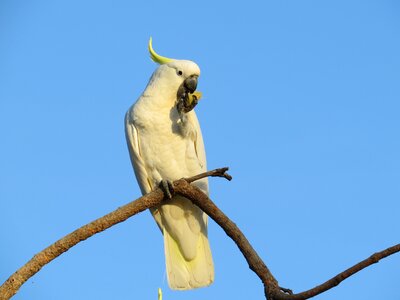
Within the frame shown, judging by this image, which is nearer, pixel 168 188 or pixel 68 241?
pixel 68 241

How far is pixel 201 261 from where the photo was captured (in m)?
5.04

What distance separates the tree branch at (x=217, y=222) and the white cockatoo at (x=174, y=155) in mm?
609

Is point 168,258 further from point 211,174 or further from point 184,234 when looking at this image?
point 211,174

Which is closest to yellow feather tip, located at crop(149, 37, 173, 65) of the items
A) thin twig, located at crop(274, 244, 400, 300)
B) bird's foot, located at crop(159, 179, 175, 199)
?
bird's foot, located at crop(159, 179, 175, 199)

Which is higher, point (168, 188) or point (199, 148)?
point (199, 148)

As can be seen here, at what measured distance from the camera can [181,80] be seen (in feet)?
16.6

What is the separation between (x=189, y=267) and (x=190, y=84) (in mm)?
1337

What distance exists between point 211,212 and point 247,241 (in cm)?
30

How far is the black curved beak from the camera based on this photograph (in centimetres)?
501

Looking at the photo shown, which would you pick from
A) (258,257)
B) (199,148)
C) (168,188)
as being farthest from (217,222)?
(199,148)

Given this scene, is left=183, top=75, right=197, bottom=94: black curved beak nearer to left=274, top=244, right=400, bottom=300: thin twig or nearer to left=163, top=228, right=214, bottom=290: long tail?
left=163, top=228, right=214, bottom=290: long tail

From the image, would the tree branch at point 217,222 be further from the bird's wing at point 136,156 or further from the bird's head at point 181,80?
the bird's head at point 181,80

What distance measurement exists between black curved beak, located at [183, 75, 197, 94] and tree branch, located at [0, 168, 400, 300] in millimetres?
949

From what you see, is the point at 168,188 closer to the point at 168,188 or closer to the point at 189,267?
the point at 168,188
